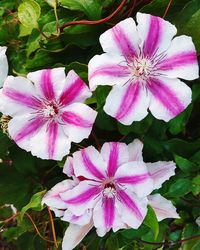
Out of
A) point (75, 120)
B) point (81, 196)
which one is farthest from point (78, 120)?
point (81, 196)

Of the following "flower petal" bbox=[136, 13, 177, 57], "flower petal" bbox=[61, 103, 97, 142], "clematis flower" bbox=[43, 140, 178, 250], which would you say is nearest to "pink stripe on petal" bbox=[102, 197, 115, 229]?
"clematis flower" bbox=[43, 140, 178, 250]

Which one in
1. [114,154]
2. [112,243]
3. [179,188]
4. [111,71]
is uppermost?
[111,71]

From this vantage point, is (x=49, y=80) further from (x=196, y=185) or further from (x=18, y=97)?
(x=196, y=185)

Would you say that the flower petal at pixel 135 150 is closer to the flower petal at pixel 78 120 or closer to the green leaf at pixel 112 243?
the flower petal at pixel 78 120

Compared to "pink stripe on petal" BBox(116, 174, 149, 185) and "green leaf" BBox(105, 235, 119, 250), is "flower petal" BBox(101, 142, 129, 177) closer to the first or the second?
"pink stripe on petal" BBox(116, 174, 149, 185)

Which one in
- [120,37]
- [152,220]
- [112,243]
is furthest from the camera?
[112,243]

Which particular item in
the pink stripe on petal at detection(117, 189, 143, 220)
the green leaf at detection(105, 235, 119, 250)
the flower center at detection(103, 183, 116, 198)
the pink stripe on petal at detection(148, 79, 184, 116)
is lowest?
the green leaf at detection(105, 235, 119, 250)
